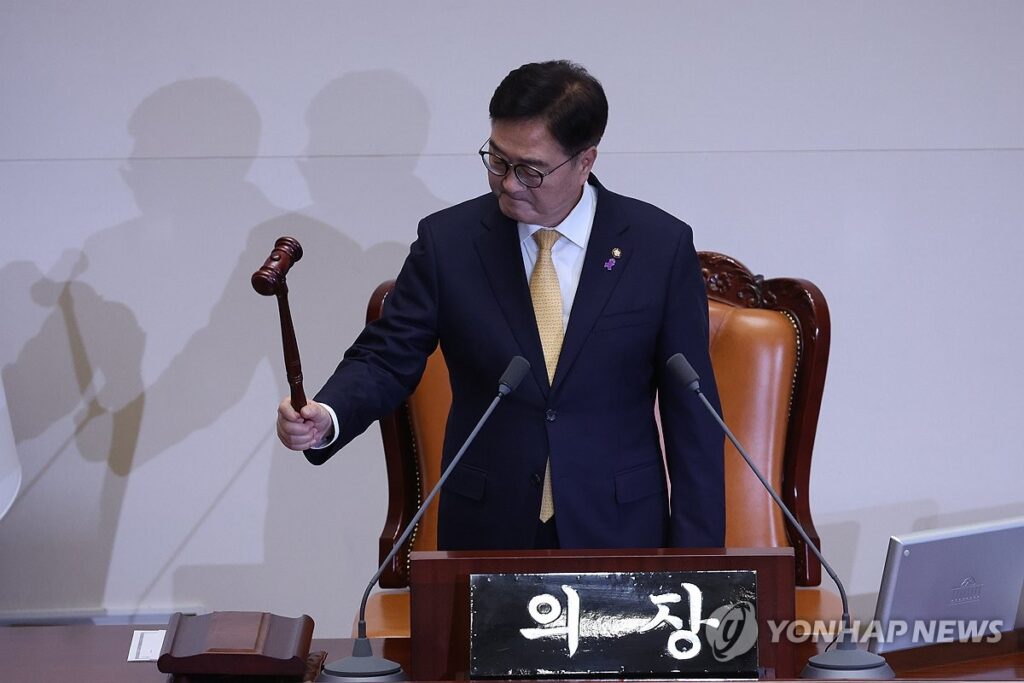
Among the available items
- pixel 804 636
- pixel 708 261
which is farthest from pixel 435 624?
pixel 708 261

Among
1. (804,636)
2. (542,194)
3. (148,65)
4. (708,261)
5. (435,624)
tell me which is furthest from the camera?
(148,65)

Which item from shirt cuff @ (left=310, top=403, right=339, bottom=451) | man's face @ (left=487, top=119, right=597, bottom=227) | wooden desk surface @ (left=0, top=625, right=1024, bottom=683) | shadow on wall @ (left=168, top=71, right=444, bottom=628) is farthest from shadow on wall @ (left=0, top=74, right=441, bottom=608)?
wooden desk surface @ (left=0, top=625, right=1024, bottom=683)

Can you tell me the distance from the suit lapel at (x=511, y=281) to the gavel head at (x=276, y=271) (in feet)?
1.71

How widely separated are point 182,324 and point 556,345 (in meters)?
1.29

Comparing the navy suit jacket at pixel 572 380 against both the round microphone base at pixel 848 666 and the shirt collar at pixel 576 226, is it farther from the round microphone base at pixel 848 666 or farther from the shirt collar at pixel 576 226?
the round microphone base at pixel 848 666

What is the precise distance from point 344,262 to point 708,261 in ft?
2.94

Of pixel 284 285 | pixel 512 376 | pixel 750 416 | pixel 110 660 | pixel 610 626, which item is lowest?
pixel 110 660

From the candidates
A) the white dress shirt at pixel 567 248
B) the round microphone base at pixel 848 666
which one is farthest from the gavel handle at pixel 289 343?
the round microphone base at pixel 848 666

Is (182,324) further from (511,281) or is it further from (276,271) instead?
(276,271)

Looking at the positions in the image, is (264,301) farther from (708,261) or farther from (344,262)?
(708,261)

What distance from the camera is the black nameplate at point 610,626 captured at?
131cm

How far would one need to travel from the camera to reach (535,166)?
183 centimetres

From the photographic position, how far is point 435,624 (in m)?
1.36

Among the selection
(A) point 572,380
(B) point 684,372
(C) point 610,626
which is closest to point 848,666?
(C) point 610,626
